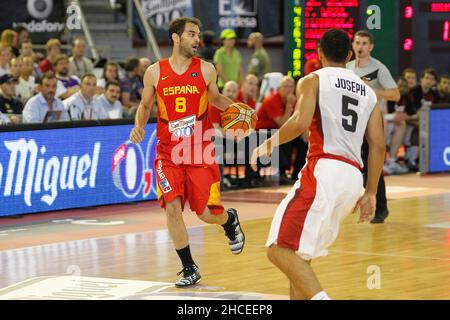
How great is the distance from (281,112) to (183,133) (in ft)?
27.0

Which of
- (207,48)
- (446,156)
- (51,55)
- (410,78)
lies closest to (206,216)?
(51,55)

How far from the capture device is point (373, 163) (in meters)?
8.70

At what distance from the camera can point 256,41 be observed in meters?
23.9

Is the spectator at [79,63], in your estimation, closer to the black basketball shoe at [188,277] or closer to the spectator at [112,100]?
the spectator at [112,100]

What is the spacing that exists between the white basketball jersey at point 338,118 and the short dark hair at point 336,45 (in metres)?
0.11

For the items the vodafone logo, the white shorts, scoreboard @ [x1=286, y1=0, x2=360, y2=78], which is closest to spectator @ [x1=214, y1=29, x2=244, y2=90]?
scoreboard @ [x1=286, y1=0, x2=360, y2=78]

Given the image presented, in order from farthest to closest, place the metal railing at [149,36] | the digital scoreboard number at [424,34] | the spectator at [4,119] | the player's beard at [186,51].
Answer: the metal railing at [149,36] < the digital scoreboard number at [424,34] < the spectator at [4,119] < the player's beard at [186,51]

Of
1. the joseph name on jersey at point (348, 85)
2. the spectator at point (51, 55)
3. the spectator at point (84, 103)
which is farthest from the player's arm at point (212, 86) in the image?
the spectator at point (51, 55)

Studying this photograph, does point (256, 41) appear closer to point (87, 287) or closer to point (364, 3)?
point (364, 3)

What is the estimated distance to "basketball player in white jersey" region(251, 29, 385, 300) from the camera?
8.44m

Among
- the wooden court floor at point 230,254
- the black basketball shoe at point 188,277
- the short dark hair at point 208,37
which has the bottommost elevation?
the wooden court floor at point 230,254

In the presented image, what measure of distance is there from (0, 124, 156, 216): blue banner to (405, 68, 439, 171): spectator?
6.41m

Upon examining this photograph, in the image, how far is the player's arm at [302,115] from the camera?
8.49m

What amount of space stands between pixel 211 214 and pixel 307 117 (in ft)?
9.08
